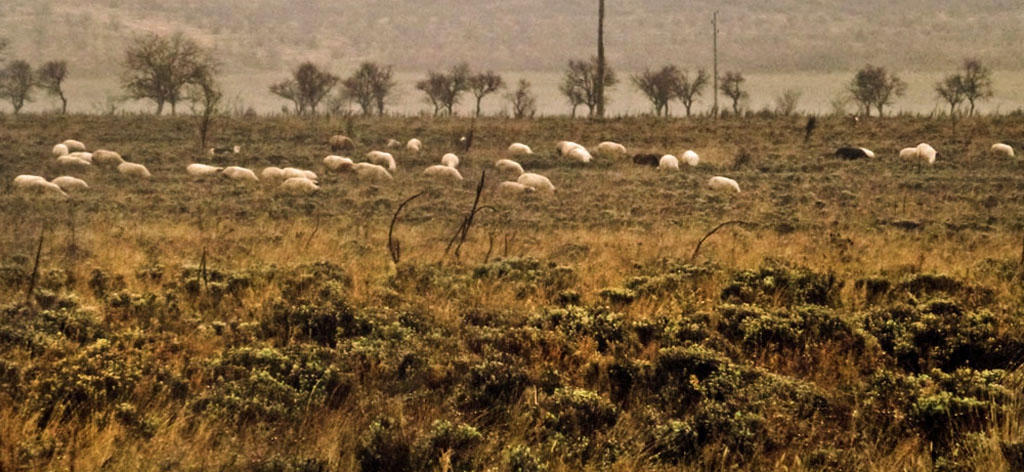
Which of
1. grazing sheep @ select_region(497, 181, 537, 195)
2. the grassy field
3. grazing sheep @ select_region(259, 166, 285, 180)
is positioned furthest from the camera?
grazing sheep @ select_region(259, 166, 285, 180)

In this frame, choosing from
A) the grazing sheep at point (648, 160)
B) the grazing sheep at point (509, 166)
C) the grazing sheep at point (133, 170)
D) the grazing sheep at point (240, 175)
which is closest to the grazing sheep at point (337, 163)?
the grazing sheep at point (240, 175)

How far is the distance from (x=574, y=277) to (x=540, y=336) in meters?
2.66

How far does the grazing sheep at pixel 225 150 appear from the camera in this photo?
29.8m

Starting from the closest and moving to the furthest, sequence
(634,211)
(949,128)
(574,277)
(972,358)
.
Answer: (972,358) < (574,277) < (634,211) < (949,128)

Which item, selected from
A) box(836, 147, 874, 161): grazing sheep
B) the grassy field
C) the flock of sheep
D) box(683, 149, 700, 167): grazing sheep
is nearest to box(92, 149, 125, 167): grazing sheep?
the flock of sheep

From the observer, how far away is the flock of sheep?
21969 mm

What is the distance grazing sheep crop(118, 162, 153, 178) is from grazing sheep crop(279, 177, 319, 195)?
6.18m

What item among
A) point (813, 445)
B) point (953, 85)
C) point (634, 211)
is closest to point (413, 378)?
point (813, 445)

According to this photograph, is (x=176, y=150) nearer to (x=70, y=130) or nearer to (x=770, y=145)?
(x=70, y=130)

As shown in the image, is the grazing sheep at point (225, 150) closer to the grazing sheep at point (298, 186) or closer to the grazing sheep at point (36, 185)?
the grazing sheep at point (36, 185)

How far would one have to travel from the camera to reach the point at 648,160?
29141 mm

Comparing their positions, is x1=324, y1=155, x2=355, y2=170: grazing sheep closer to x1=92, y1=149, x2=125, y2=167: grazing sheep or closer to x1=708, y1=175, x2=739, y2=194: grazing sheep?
x1=92, y1=149, x2=125, y2=167: grazing sheep

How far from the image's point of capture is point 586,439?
4371mm

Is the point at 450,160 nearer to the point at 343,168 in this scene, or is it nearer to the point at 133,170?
the point at 343,168
